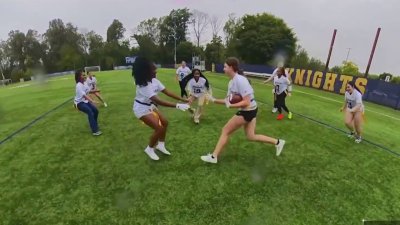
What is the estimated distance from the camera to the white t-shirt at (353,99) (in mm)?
9023

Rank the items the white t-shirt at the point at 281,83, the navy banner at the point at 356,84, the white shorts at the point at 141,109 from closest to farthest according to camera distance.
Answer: the white shorts at the point at 141,109 < the white t-shirt at the point at 281,83 < the navy banner at the point at 356,84

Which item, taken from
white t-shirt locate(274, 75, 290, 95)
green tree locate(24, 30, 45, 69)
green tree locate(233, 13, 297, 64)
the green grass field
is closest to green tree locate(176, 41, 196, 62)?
green tree locate(233, 13, 297, 64)

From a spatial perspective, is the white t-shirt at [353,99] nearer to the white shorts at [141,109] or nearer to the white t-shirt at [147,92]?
the white t-shirt at [147,92]

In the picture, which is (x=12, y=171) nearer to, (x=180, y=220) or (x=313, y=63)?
(x=180, y=220)

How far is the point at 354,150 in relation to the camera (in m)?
8.74

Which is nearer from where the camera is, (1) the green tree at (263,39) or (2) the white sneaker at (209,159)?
(2) the white sneaker at (209,159)

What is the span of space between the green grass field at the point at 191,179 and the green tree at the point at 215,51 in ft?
222

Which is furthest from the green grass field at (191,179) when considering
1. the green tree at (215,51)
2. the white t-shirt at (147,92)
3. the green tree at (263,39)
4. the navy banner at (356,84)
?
the green tree at (215,51)

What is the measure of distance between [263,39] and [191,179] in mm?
48887

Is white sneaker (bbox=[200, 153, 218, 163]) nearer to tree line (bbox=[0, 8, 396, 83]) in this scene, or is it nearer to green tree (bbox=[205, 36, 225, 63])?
tree line (bbox=[0, 8, 396, 83])

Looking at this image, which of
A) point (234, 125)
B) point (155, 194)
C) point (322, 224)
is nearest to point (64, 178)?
point (155, 194)

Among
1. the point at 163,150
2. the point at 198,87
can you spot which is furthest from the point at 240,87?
the point at 198,87

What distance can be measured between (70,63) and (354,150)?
61159 millimetres

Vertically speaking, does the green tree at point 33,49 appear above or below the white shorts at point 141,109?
below
